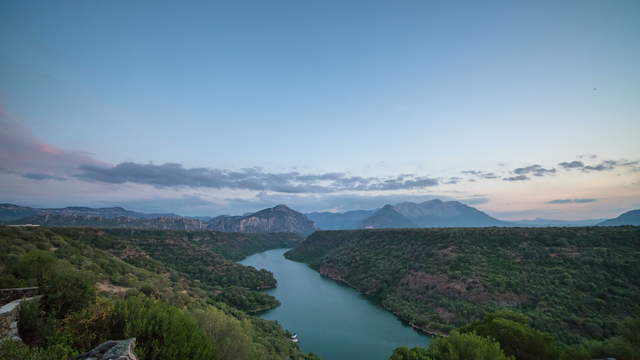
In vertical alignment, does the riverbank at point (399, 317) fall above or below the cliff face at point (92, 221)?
below

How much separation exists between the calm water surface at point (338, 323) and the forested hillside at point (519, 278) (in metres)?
3.54

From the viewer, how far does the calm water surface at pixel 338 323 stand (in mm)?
39875

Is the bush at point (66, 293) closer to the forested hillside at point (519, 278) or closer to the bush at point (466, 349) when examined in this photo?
the bush at point (466, 349)

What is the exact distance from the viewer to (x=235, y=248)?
426ft

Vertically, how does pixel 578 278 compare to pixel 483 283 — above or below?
above

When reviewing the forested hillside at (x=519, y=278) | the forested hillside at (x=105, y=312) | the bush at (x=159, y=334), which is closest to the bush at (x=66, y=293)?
the forested hillside at (x=105, y=312)

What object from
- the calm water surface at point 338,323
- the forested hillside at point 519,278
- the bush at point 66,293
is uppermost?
the bush at point 66,293

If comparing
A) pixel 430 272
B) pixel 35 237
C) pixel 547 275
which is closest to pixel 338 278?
Answer: pixel 430 272

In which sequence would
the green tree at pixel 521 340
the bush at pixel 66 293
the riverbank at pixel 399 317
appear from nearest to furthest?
the bush at pixel 66 293 → the green tree at pixel 521 340 → the riverbank at pixel 399 317

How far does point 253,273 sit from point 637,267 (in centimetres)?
7457

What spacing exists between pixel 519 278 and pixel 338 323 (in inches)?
1246

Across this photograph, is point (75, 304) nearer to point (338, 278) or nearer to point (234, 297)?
point (234, 297)

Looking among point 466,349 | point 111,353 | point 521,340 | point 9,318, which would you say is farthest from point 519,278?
point 9,318

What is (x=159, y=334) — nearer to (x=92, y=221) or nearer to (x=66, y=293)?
(x=66, y=293)
